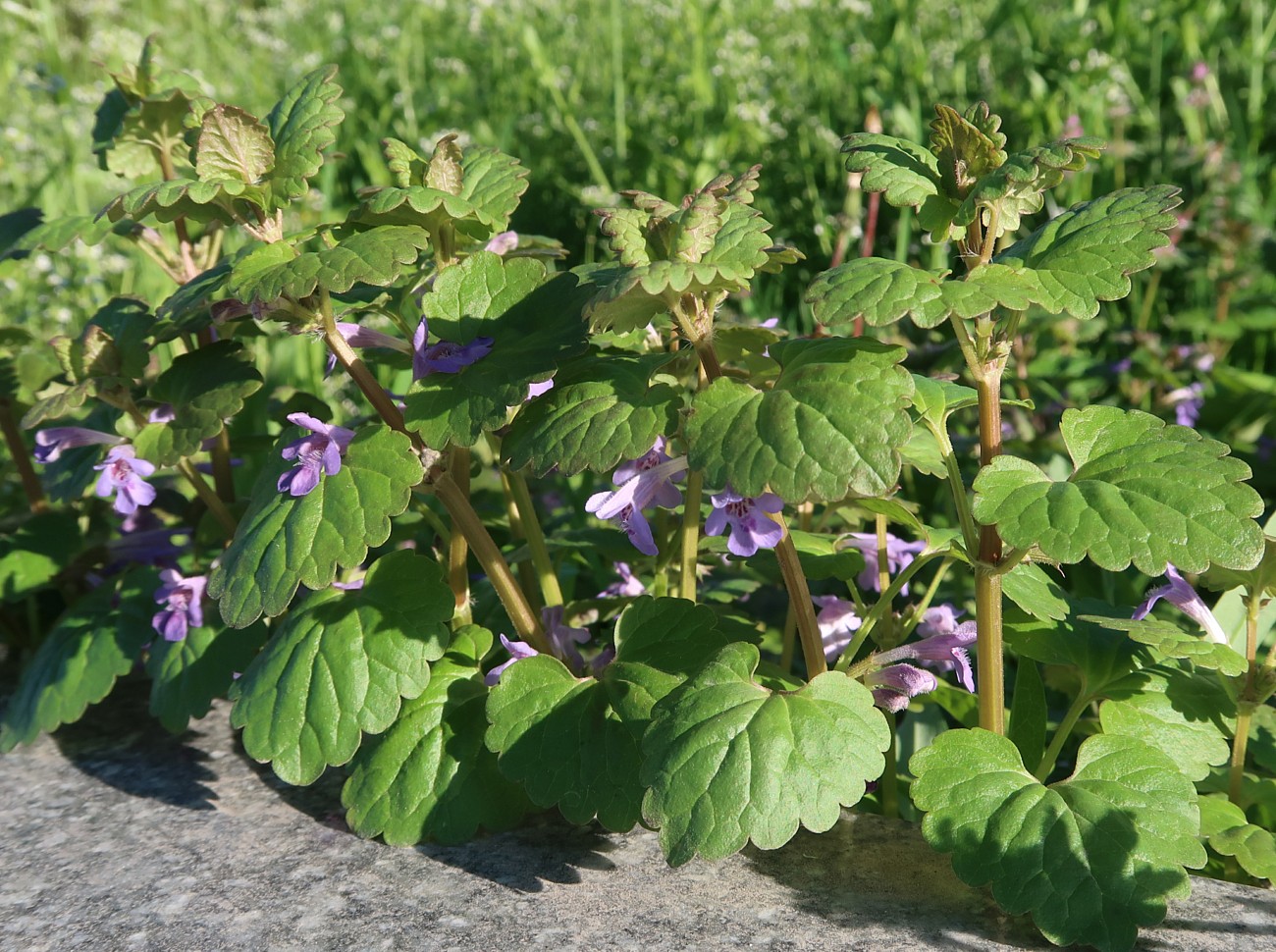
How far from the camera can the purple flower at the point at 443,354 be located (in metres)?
1.73

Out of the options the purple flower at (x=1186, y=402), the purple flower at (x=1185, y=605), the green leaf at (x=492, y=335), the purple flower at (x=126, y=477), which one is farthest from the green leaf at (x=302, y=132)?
the purple flower at (x=1186, y=402)

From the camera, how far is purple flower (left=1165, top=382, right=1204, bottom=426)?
340cm

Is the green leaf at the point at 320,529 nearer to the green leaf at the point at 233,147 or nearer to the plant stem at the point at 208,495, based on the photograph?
the green leaf at the point at 233,147

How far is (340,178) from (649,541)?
4509 millimetres

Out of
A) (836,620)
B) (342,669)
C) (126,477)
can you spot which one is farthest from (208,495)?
(836,620)

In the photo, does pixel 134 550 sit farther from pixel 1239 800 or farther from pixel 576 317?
pixel 1239 800

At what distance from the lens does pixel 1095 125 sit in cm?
464

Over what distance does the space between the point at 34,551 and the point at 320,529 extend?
4.04 feet

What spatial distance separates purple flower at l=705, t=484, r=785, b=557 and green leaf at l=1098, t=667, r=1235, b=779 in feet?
1.99

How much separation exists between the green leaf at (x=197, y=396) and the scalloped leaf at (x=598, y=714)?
66 cm

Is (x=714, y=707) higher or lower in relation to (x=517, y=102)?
lower

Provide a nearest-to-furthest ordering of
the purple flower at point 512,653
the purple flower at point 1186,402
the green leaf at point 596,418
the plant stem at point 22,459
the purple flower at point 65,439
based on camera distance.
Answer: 1. the green leaf at point 596,418
2. the purple flower at point 512,653
3. the purple flower at point 65,439
4. the plant stem at point 22,459
5. the purple flower at point 1186,402

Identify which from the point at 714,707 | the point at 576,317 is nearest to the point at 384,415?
the point at 576,317

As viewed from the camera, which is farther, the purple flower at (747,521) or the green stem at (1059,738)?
the green stem at (1059,738)
